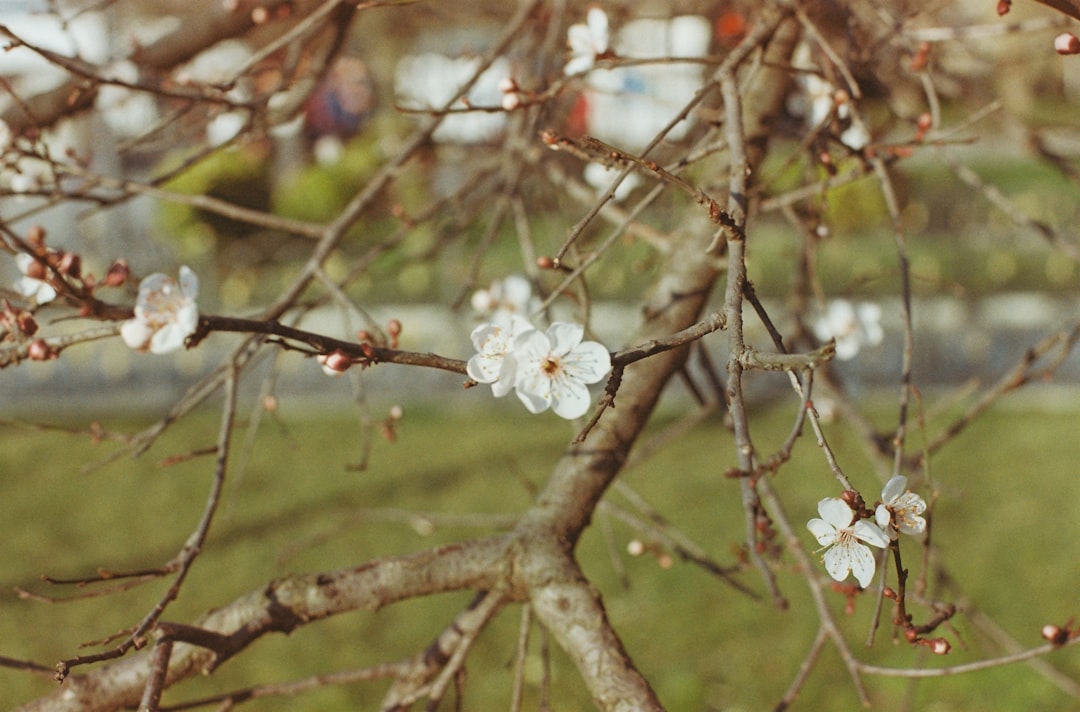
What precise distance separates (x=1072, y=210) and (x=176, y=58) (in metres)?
10.6

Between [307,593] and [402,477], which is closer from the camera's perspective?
[307,593]

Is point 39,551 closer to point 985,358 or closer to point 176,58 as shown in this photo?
point 176,58

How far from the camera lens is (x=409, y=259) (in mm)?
3070

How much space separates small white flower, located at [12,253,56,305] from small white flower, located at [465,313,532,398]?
1.86 feet

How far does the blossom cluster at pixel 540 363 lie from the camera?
116cm

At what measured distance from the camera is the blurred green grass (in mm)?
3914

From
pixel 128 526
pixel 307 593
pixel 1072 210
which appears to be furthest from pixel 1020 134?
pixel 1072 210

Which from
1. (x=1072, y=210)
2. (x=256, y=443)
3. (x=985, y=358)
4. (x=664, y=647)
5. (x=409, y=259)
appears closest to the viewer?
(x=409, y=259)

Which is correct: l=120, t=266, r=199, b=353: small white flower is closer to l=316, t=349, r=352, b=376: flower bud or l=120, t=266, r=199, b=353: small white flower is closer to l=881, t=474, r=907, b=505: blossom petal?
l=316, t=349, r=352, b=376: flower bud

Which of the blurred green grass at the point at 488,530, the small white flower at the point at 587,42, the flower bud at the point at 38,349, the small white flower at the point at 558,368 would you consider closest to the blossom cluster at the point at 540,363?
the small white flower at the point at 558,368

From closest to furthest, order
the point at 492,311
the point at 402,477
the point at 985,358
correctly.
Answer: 1. the point at 492,311
2. the point at 402,477
3. the point at 985,358

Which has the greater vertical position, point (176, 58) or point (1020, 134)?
point (176, 58)

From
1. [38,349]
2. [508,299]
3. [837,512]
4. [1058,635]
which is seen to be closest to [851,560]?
[837,512]

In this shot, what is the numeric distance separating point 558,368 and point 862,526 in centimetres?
41
